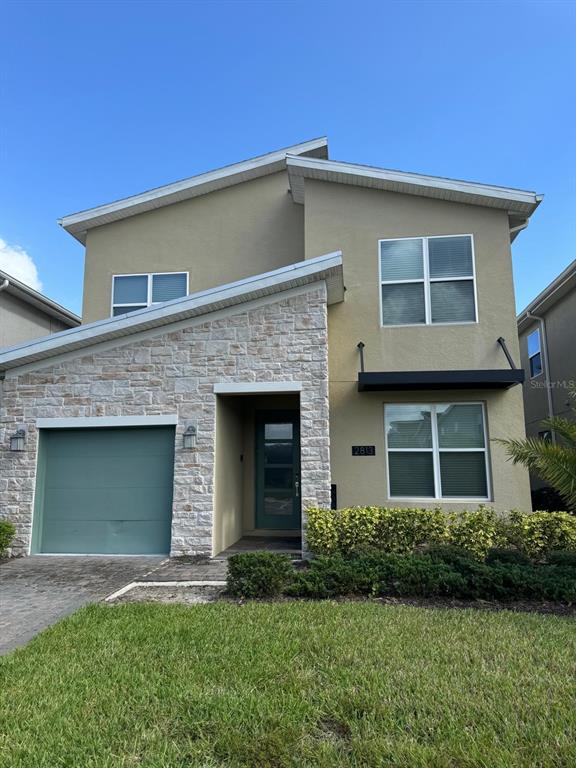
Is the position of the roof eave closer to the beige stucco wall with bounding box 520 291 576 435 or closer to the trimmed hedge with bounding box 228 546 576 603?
the beige stucco wall with bounding box 520 291 576 435

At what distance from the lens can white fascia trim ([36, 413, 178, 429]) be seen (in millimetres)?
8969

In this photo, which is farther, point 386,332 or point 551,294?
point 551,294

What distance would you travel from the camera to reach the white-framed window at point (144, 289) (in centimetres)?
1227

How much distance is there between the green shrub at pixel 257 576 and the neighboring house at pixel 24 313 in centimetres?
1082

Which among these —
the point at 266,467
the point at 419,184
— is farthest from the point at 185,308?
the point at 419,184

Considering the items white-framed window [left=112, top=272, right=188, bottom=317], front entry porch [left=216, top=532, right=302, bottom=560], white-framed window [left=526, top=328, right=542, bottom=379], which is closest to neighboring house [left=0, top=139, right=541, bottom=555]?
front entry porch [left=216, top=532, right=302, bottom=560]

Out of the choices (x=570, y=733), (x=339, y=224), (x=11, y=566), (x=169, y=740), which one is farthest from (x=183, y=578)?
(x=339, y=224)

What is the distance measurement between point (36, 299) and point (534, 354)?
16281mm

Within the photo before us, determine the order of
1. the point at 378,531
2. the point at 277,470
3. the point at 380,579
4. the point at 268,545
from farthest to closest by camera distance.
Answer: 1. the point at 277,470
2. the point at 268,545
3. the point at 378,531
4. the point at 380,579

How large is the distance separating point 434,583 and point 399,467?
3800 mm

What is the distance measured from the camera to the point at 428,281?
10.2 m

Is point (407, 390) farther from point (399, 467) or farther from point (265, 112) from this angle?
point (265, 112)

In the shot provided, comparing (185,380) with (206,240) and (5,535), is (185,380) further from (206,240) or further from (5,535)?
(206,240)

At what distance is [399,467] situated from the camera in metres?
9.67
